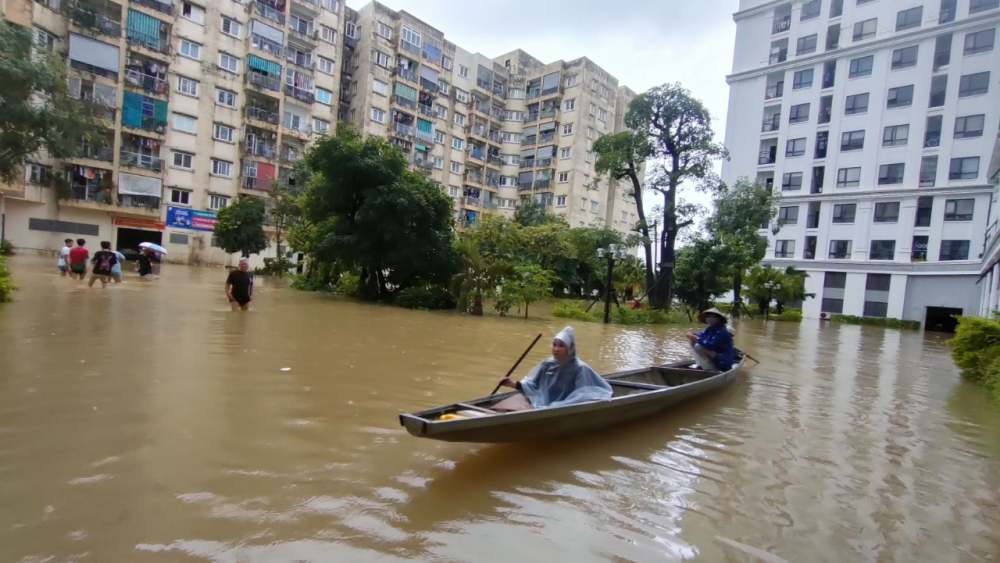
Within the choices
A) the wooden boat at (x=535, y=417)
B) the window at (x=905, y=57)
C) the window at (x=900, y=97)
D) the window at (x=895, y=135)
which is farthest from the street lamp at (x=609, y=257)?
the window at (x=905, y=57)

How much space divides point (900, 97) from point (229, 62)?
4639 cm

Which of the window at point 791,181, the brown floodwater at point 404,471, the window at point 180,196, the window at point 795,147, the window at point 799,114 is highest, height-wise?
the window at point 799,114

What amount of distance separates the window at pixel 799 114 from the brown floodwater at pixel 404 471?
41112mm

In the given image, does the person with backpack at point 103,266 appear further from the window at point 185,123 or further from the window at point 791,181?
the window at point 791,181

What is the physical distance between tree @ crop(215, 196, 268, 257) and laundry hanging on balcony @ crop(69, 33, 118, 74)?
33.3 ft

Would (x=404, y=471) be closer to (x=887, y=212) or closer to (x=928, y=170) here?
(x=887, y=212)

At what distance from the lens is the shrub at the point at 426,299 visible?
18281mm

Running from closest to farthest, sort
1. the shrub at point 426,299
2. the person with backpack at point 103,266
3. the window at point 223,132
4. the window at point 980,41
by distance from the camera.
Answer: the person with backpack at point 103,266 → the shrub at point 426,299 → the window at point 980,41 → the window at point 223,132

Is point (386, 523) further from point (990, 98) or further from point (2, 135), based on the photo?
point (990, 98)

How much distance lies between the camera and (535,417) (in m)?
4.35

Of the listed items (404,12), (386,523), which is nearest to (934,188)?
(404,12)

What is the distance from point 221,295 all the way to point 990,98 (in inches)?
1787

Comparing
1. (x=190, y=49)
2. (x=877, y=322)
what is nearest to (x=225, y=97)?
(x=190, y=49)

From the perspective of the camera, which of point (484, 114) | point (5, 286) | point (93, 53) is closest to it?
point (5, 286)
